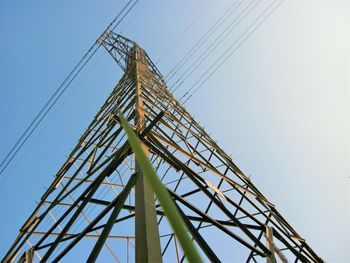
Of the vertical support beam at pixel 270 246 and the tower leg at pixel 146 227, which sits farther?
the vertical support beam at pixel 270 246

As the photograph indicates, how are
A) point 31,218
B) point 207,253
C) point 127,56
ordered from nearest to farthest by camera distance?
1. point 207,253
2. point 31,218
3. point 127,56

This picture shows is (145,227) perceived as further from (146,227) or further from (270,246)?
(270,246)

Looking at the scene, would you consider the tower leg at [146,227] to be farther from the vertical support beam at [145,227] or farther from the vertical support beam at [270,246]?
the vertical support beam at [270,246]

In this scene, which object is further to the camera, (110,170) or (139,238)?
(110,170)

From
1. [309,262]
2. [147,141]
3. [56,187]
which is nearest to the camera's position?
[147,141]

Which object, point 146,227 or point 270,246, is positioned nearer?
point 146,227

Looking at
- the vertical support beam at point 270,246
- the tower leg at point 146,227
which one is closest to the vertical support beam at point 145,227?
the tower leg at point 146,227

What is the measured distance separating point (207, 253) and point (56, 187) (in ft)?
10.3

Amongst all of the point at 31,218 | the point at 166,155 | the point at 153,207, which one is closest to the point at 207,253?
the point at 153,207

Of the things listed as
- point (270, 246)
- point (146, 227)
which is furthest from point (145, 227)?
point (270, 246)

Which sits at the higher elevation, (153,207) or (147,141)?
(147,141)

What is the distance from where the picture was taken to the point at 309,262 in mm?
4242

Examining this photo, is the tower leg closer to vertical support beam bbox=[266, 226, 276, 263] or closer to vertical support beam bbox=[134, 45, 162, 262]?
vertical support beam bbox=[134, 45, 162, 262]

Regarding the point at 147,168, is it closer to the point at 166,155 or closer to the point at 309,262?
the point at 166,155
